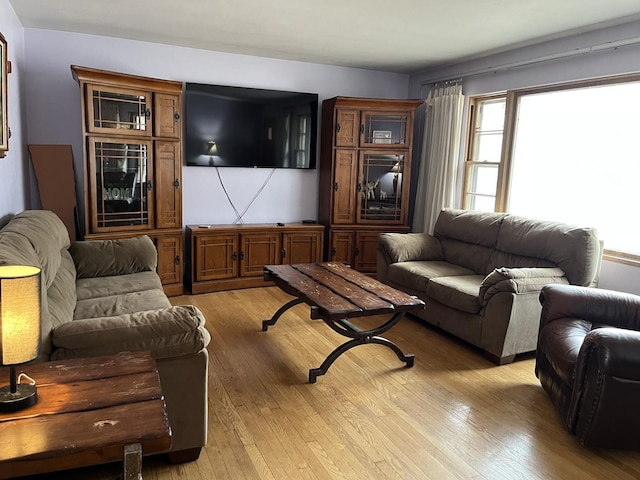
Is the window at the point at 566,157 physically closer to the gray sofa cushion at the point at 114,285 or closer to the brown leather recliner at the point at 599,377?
the brown leather recliner at the point at 599,377

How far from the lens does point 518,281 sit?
10.5 ft

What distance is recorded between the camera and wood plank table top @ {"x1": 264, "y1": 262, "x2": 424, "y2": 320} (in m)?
2.79

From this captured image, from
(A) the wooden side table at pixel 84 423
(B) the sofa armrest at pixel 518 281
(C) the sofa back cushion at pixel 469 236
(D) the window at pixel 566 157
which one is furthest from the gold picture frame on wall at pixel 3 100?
(D) the window at pixel 566 157

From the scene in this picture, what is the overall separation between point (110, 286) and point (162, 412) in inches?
81.5

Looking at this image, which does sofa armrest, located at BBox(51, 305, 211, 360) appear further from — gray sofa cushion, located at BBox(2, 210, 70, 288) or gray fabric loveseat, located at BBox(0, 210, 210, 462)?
gray sofa cushion, located at BBox(2, 210, 70, 288)

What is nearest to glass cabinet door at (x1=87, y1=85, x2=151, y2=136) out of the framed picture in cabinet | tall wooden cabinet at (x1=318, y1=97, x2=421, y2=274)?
tall wooden cabinet at (x1=318, y1=97, x2=421, y2=274)

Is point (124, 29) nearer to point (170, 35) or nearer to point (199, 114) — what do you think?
point (170, 35)

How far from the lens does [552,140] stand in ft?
13.9

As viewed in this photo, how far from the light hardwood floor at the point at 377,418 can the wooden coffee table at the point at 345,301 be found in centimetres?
19

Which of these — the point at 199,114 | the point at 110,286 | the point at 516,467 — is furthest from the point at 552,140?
the point at 110,286

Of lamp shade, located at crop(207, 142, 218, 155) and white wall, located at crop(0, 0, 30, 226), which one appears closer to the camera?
white wall, located at crop(0, 0, 30, 226)

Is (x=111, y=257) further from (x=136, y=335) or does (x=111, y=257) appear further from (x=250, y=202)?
(x=250, y=202)

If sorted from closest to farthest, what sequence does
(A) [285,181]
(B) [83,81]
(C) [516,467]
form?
(C) [516,467] < (B) [83,81] < (A) [285,181]

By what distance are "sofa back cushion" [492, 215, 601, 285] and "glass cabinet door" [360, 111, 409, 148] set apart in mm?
1691
